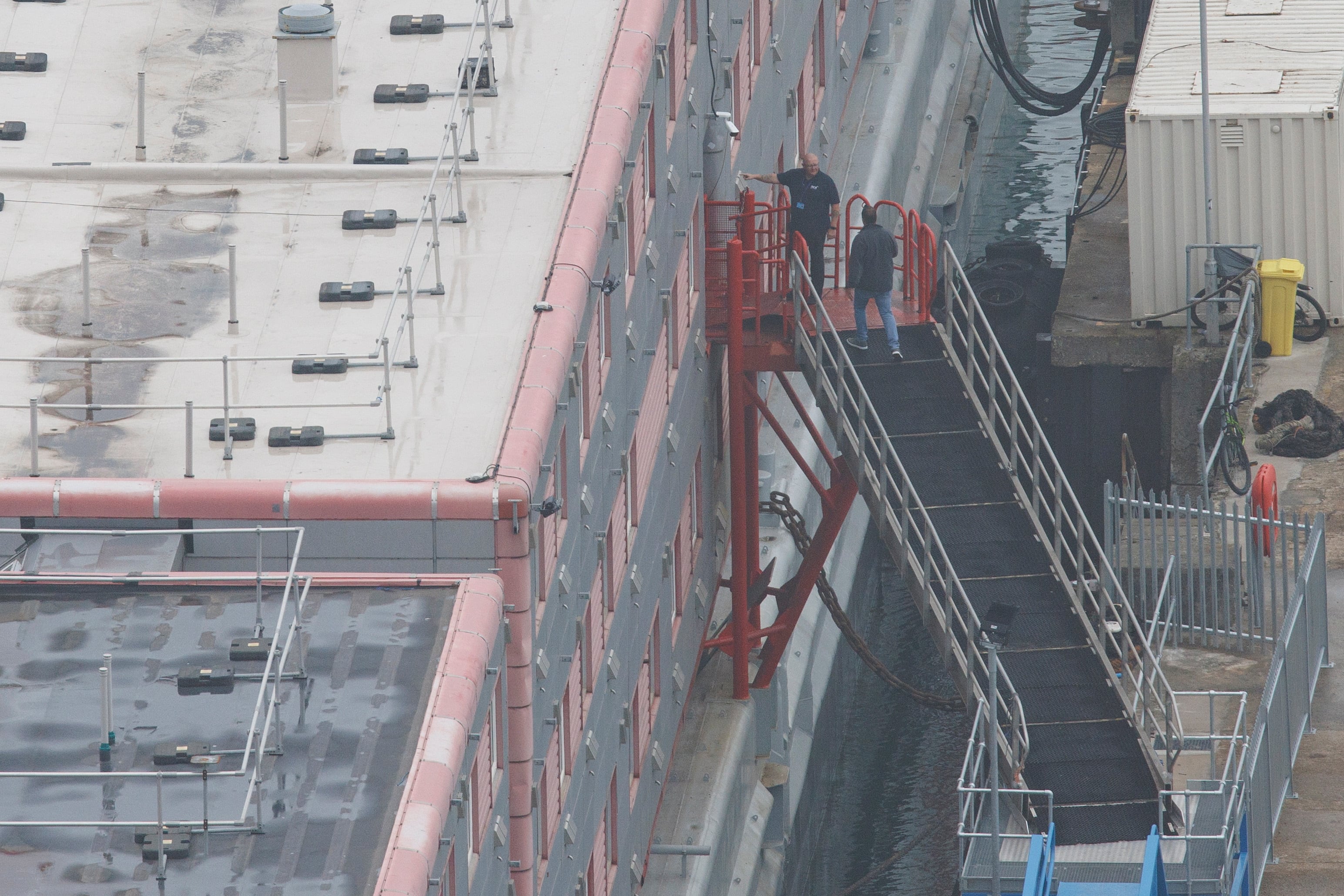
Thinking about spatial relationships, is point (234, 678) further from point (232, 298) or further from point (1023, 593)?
point (1023, 593)

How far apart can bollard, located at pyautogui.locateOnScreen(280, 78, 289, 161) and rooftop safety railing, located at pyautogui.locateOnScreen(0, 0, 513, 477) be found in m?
1.40

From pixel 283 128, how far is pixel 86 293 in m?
3.36

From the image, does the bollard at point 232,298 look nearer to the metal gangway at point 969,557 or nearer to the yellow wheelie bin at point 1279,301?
the metal gangway at point 969,557

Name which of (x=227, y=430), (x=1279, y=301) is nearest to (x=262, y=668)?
(x=227, y=430)

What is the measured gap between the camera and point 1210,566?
33.4m

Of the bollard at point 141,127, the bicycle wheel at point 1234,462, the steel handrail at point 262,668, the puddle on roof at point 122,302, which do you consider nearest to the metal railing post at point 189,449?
the steel handrail at point 262,668

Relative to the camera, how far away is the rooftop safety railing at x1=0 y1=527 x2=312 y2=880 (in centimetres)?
2094

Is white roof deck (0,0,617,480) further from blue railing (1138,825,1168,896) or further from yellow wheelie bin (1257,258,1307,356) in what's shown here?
yellow wheelie bin (1257,258,1307,356)

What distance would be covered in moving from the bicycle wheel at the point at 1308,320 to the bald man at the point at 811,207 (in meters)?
7.65

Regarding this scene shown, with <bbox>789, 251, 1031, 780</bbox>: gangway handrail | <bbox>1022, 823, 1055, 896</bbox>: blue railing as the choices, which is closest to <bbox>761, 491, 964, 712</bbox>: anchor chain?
<bbox>789, 251, 1031, 780</bbox>: gangway handrail

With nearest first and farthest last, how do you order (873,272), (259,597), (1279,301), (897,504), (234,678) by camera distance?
1. (234,678)
2. (259,597)
3. (897,504)
4. (873,272)
5. (1279,301)

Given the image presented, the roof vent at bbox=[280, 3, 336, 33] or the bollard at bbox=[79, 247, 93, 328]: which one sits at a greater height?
the roof vent at bbox=[280, 3, 336, 33]

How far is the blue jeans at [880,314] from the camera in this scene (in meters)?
33.6

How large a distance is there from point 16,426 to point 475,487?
454cm
